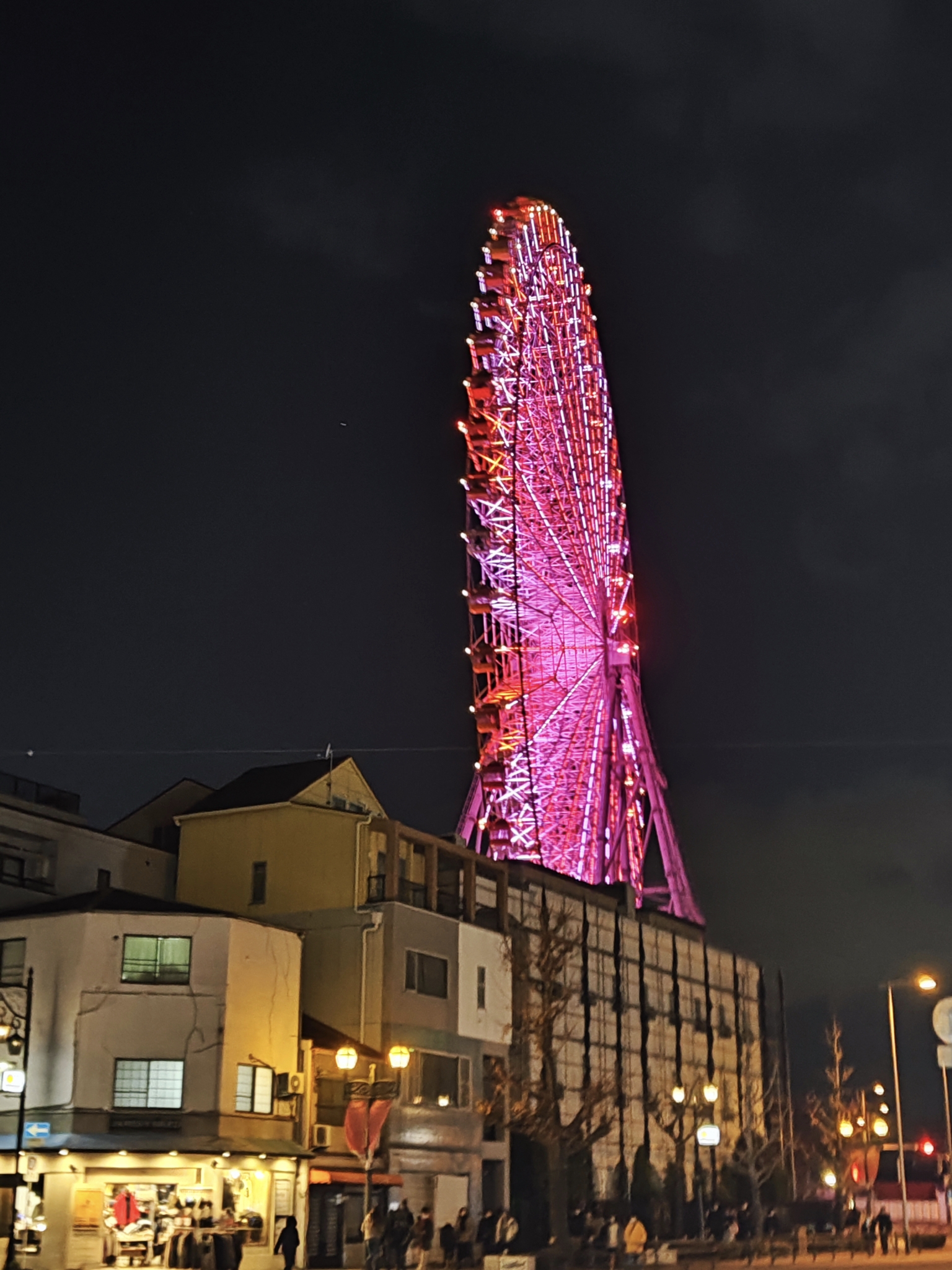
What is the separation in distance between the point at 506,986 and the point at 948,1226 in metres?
28.7

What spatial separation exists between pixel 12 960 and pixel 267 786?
1477 centimetres

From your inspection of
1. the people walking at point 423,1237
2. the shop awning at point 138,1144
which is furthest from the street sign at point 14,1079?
the people walking at point 423,1237

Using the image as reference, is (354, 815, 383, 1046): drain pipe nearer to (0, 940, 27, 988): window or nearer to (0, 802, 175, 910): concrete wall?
(0, 802, 175, 910): concrete wall

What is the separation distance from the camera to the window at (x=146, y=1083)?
137ft

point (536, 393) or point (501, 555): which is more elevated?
point (536, 393)

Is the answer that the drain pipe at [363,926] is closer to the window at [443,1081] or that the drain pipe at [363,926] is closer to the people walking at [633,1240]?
the window at [443,1081]

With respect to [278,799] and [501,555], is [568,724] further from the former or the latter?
[278,799]

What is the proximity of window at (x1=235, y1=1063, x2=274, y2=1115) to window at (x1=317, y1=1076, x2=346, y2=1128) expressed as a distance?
3193 millimetres

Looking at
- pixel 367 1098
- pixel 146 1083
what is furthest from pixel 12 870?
Answer: pixel 367 1098

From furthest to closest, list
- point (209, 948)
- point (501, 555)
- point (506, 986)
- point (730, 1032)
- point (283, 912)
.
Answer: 1. point (730, 1032)
2. point (501, 555)
3. point (506, 986)
4. point (283, 912)
5. point (209, 948)

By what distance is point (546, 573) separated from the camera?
236ft

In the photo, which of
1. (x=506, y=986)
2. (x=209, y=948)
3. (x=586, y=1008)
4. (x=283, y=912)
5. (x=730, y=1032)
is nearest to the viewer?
(x=209, y=948)

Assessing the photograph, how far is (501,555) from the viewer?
70688mm

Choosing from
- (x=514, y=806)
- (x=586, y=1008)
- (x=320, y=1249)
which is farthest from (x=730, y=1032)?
(x=320, y=1249)
